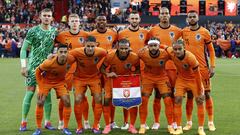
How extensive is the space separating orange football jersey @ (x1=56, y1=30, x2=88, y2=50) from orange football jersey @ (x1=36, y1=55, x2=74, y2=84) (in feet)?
1.91

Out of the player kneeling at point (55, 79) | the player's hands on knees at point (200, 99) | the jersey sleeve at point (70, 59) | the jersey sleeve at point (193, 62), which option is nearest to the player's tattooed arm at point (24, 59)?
the player kneeling at point (55, 79)

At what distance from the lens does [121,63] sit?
9773 mm

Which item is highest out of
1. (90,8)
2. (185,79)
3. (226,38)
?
(90,8)

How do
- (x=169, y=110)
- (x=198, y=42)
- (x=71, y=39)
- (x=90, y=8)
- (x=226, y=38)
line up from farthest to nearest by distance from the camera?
1. (x=90, y=8)
2. (x=226, y=38)
3. (x=71, y=39)
4. (x=198, y=42)
5. (x=169, y=110)

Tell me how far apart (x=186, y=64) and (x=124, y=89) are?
122 cm

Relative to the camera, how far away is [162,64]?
9758 millimetres

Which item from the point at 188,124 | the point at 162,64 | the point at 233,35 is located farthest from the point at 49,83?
the point at 233,35

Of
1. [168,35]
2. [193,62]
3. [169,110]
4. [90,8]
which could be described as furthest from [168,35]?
[90,8]

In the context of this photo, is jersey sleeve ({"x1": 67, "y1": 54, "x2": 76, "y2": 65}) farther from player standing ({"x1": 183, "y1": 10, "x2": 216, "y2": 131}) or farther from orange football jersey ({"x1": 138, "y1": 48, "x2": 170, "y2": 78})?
player standing ({"x1": 183, "y1": 10, "x2": 216, "y2": 131})

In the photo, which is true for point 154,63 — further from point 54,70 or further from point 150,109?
point 150,109

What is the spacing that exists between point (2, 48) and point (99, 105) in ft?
82.8

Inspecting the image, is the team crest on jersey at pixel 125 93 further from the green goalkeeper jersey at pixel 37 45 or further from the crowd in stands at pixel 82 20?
the crowd in stands at pixel 82 20

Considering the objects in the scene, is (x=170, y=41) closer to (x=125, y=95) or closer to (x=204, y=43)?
(x=204, y=43)

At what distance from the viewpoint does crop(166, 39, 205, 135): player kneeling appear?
9.41m
